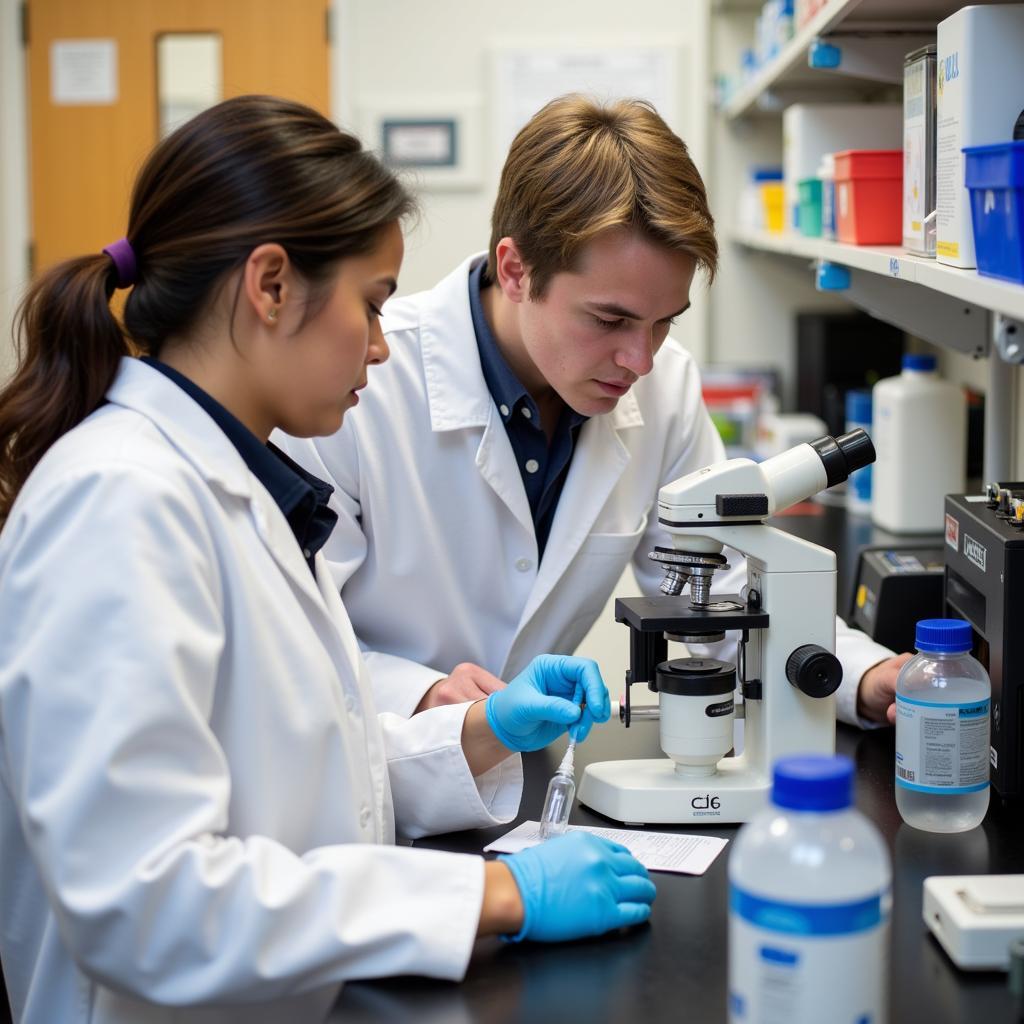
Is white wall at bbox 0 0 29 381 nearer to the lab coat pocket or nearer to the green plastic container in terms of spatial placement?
the green plastic container

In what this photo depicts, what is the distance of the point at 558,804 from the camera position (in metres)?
1.35

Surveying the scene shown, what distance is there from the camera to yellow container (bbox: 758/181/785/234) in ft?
9.71

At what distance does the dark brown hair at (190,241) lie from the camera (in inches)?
43.6

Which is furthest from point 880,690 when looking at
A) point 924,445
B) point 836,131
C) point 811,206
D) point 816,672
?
point 836,131

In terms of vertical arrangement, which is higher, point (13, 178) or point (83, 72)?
point (83, 72)

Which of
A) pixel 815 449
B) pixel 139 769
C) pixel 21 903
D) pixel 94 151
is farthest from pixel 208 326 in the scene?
pixel 94 151

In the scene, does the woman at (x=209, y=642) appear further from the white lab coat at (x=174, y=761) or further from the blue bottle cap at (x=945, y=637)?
the blue bottle cap at (x=945, y=637)

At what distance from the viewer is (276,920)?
37.4 inches

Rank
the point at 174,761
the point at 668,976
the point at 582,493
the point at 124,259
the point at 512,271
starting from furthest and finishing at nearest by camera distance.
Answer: the point at 582,493 → the point at 512,271 → the point at 124,259 → the point at 668,976 → the point at 174,761

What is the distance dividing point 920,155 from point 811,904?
1093 millimetres

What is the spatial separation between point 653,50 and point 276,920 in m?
3.44

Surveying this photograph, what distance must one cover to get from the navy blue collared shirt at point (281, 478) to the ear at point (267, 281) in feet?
0.29

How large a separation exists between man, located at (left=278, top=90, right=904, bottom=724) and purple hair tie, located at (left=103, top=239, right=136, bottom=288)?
59cm

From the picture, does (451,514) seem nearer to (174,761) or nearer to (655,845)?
(655,845)
